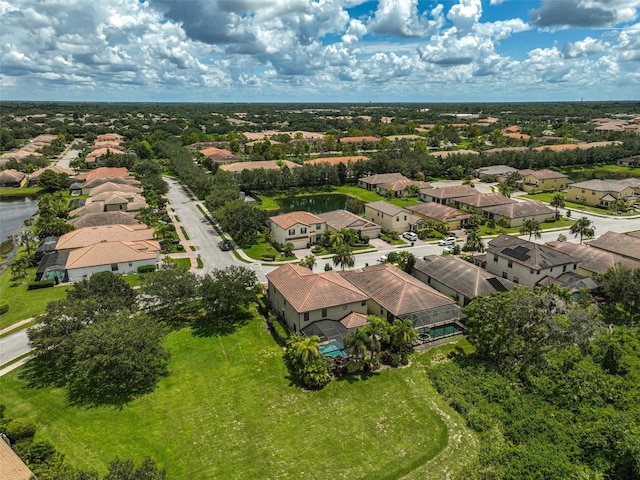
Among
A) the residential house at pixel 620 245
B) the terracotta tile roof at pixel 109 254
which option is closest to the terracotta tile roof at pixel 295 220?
the terracotta tile roof at pixel 109 254

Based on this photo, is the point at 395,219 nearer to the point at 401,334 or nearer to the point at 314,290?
the point at 314,290

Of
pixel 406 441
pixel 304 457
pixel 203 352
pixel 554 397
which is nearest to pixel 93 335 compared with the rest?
pixel 203 352

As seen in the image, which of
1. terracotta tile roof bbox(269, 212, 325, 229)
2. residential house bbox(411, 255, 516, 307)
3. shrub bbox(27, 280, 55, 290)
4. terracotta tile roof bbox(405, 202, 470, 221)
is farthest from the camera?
terracotta tile roof bbox(405, 202, 470, 221)

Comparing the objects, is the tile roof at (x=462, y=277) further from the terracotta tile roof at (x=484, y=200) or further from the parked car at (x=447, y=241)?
the terracotta tile roof at (x=484, y=200)

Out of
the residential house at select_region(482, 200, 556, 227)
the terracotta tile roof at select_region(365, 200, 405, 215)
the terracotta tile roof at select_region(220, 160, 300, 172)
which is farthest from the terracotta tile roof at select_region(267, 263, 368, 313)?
the terracotta tile roof at select_region(220, 160, 300, 172)

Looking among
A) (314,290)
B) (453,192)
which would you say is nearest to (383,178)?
(453,192)

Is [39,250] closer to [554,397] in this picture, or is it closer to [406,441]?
[406,441]

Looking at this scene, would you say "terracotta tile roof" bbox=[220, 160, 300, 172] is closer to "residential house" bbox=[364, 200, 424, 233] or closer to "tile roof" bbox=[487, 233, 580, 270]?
"residential house" bbox=[364, 200, 424, 233]
